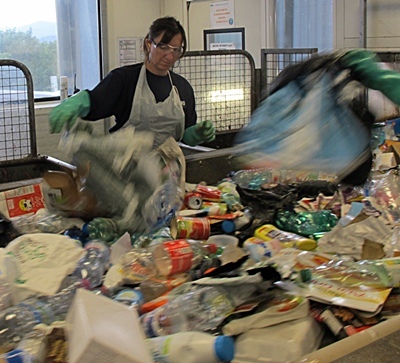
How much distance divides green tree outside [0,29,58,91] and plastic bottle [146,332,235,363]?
12.6 ft

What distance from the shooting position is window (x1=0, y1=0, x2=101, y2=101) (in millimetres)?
4477

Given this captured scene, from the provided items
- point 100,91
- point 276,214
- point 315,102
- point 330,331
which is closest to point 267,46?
point 100,91

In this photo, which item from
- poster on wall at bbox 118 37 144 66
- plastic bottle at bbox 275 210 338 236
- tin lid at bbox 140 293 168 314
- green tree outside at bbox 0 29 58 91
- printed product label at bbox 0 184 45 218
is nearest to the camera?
tin lid at bbox 140 293 168 314

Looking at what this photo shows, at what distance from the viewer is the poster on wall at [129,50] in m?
4.65

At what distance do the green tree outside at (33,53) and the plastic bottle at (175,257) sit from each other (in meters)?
3.46

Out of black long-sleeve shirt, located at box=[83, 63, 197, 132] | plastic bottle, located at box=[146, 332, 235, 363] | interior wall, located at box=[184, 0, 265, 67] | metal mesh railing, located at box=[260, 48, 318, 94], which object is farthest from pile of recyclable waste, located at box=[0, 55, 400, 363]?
interior wall, located at box=[184, 0, 265, 67]

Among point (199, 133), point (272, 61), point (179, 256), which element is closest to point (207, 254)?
point (179, 256)

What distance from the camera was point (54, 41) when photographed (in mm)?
4688

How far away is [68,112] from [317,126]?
3.12 feet

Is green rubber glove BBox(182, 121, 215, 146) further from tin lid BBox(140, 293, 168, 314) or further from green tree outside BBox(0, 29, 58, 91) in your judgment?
green tree outside BBox(0, 29, 58, 91)

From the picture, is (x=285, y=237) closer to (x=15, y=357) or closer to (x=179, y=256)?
(x=179, y=256)

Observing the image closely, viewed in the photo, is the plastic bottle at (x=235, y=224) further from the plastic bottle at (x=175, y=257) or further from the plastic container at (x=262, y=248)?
the plastic bottle at (x=175, y=257)

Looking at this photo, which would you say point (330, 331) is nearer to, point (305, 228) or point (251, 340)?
point (251, 340)

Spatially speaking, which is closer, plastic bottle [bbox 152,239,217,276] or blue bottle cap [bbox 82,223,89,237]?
plastic bottle [bbox 152,239,217,276]
